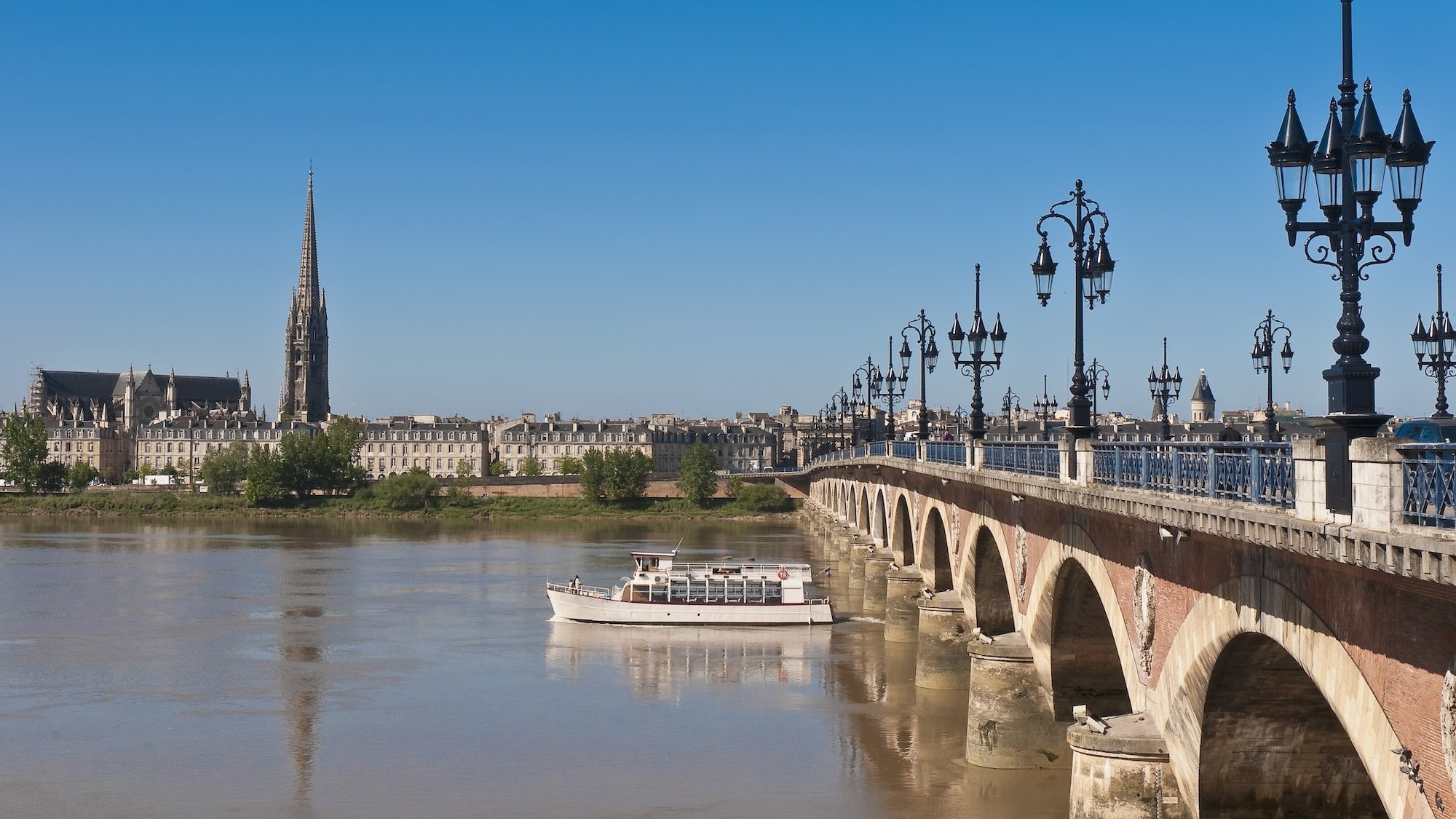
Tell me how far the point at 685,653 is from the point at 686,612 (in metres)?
5.67

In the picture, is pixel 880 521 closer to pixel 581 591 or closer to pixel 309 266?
pixel 581 591

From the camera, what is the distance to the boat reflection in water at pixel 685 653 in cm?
3584

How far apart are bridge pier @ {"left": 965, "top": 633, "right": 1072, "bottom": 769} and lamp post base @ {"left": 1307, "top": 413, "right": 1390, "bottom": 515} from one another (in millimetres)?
13320

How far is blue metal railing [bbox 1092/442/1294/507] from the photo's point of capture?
12.1 metres

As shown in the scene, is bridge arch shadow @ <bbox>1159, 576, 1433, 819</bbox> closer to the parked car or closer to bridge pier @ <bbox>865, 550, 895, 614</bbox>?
the parked car

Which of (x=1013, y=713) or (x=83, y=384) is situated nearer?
(x=1013, y=713)

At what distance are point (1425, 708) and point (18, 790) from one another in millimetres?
21059

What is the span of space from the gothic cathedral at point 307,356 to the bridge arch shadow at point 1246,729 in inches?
6759

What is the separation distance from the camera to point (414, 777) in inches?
984

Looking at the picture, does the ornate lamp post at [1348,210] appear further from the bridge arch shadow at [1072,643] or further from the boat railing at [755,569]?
the boat railing at [755,569]

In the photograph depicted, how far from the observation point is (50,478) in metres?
125

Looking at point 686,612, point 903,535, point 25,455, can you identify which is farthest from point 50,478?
point 903,535

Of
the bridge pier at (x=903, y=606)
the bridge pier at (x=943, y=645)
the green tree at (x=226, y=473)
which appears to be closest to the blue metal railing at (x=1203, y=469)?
the bridge pier at (x=943, y=645)

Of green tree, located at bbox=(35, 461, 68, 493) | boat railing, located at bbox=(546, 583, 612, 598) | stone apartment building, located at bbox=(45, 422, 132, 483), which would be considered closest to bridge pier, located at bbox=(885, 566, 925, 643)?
boat railing, located at bbox=(546, 583, 612, 598)
